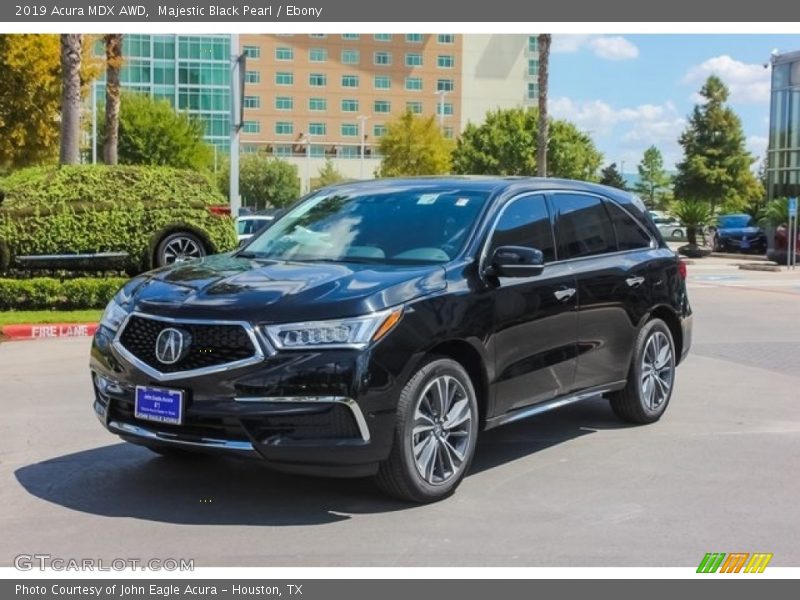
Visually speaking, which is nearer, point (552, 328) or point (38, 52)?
point (552, 328)

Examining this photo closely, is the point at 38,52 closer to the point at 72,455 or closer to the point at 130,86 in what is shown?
the point at 72,455

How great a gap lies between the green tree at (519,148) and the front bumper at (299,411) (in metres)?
56.2

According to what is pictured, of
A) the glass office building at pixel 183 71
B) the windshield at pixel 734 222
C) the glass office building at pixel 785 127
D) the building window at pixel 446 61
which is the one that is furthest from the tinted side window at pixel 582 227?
the building window at pixel 446 61

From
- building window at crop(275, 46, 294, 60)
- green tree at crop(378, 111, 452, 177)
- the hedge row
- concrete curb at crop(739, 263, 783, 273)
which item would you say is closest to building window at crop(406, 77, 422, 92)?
building window at crop(275, 46, 294, 60)

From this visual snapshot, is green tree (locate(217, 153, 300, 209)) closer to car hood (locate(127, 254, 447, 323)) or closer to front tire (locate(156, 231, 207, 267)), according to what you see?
front tire (locate(156, 231, 207, 267))

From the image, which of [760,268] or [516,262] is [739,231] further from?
[516,262]

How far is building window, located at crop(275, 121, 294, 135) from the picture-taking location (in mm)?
110312

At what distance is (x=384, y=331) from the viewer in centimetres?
503

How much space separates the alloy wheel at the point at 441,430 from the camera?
532cm

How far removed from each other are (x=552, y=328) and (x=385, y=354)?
5.44ft

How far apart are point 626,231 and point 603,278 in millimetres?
788

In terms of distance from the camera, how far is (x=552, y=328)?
20.6 ft

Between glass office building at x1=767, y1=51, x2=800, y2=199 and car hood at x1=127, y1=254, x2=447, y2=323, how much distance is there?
36535 mm

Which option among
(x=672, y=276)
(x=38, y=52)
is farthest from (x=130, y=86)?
(x=672, y=276)
